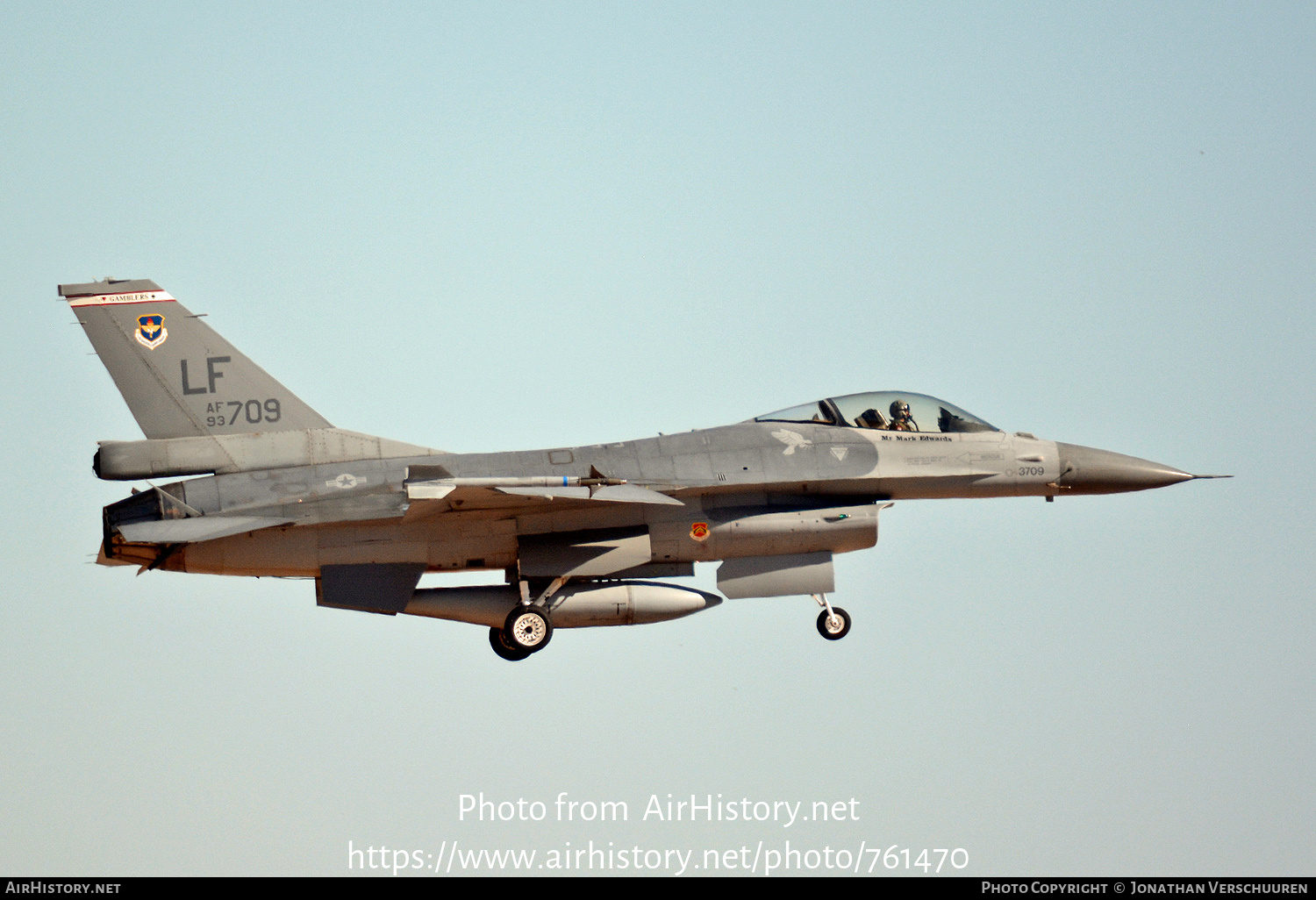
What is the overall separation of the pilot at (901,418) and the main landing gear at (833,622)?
2.42m

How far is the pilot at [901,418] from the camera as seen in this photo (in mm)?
21500

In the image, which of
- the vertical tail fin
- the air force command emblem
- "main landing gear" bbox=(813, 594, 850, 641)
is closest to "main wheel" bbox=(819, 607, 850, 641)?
"main landing gear" bbox=(813, 594, 850, 641)

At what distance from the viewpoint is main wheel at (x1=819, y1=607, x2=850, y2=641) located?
70.3 ft

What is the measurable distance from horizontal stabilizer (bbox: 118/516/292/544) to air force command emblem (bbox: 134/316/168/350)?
92.8 inches

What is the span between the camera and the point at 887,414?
850 inches

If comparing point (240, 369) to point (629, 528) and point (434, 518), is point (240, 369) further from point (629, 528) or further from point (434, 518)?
point (629, 528)

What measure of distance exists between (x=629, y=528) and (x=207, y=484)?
5152mm

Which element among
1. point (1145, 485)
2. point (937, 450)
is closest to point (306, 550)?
point (937, 450)

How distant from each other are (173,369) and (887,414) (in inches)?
359

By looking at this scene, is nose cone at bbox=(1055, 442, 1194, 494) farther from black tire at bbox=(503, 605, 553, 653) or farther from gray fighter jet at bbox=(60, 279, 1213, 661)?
black tire at bbox=(503, 605, 553, 653)

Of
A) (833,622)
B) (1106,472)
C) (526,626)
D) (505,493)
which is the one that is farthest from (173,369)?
(1106,472)

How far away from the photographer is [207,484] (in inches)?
759

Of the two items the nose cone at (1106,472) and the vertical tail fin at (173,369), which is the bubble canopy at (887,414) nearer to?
the nose cone at (1106,472)

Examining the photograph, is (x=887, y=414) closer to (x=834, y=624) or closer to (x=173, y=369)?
(x=834, y=624)
